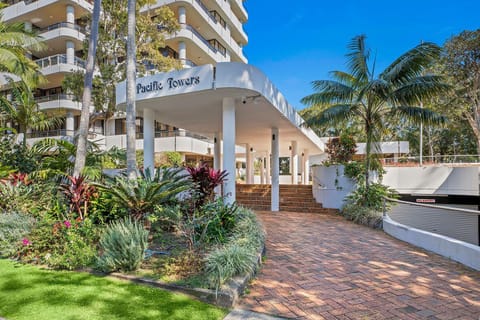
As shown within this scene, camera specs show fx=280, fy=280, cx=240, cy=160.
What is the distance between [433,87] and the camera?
886cm

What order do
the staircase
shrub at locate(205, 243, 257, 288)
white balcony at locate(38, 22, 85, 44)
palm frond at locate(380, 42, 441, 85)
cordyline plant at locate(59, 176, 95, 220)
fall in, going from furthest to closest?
white balcony at locate(38, 22, 85, 44) < the staircase < palm frond at locate(380, 42, 441, 85) < cordyline plant at locate(59, 176, 95, 220) < shrub at locate(205, 243, 257, 288)

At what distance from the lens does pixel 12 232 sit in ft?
19.1

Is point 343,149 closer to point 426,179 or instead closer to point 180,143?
point 426,179

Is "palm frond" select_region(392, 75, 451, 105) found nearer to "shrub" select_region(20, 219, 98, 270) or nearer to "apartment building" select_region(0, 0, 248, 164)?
"shrub" select_region(20, 219, 98, 270)

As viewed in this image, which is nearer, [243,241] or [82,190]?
[243,241]

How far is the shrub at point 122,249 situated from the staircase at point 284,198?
27.2 ft

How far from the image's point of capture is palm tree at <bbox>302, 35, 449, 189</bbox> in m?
9.02

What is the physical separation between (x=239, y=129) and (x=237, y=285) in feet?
33.2

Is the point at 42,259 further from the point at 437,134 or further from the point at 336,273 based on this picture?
the point at 437,134

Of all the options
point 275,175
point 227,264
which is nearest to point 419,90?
point 275,175

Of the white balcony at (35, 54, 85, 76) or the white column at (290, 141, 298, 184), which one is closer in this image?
the white column at (290, 141, 298, 184)

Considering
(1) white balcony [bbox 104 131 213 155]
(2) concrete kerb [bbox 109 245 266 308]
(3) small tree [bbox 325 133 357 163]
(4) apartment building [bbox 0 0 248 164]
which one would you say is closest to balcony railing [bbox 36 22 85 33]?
(4) apartment building [bbox 0 0 248 164]

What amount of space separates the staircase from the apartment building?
7722 millimetres

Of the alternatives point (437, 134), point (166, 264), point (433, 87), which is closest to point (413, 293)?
point (166, 264)
